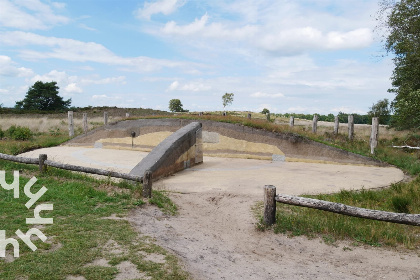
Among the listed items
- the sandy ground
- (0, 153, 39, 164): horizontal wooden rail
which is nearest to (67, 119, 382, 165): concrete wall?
the sandy ground

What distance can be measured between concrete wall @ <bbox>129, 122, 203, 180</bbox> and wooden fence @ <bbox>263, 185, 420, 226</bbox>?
485cm

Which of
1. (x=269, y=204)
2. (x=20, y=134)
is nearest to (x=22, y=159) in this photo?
(x=269, y=204)

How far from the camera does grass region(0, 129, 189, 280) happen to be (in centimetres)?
422

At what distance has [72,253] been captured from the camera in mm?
4633

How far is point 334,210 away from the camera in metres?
6.09

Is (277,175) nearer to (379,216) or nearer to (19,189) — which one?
(379,216)

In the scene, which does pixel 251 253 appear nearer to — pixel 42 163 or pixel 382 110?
pixel 42 163

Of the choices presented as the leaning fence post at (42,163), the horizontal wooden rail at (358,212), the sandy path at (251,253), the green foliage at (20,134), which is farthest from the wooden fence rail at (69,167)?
the green foliage at (20,134)

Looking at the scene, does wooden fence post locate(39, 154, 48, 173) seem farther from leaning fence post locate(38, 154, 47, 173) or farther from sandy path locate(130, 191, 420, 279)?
sandy path locate(130, 191, 420, 279)

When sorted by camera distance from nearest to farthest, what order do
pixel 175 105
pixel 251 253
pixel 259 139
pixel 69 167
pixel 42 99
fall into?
pixel 251 253
pixel 69 167
pixel 259 139
pixel 42 99
pixel 175 105

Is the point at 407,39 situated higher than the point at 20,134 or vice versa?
the point at 407,39

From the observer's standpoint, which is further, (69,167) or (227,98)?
(227,98)

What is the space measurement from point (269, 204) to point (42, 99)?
52175 mm

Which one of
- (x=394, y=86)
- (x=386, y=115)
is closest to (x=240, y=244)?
(x=394, y=86)
